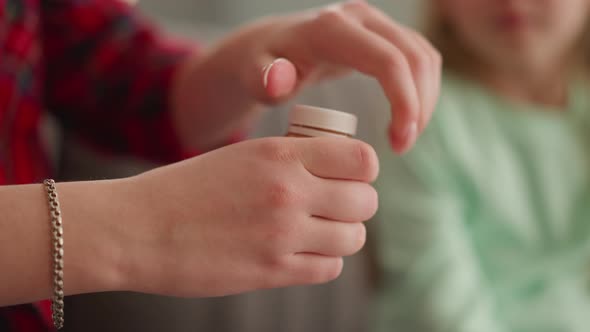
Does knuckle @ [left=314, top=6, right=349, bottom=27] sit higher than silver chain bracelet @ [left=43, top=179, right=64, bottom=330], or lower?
higher

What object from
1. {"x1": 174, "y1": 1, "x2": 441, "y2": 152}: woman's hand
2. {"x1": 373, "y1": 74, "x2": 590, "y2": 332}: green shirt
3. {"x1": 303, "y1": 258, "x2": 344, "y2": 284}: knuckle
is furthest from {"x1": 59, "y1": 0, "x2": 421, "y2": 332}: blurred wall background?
{"x1": 303, "y1": 258, "x2": 344, "y2": 284}: knuckle

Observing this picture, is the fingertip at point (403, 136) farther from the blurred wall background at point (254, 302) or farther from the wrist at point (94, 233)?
the blurred wall background at point (254, 302)

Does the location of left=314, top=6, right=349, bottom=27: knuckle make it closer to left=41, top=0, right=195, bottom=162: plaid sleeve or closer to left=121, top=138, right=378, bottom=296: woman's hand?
left=121, top=138, right=378, bottom=296: woman's hand

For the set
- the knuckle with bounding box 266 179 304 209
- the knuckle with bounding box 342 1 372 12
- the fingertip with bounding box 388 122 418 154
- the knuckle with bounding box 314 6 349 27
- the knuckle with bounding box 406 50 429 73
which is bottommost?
the knuckle with bounding box 266 179 304 209

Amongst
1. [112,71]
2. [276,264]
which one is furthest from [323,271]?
[112,71]

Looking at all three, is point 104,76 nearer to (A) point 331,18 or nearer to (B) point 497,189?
(A) point 331,18

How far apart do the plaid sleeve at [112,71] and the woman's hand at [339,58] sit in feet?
0.41

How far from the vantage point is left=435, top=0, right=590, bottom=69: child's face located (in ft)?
2.64

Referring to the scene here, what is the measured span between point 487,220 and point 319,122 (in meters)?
0.52

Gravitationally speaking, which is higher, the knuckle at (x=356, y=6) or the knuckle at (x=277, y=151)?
the knuckle at (x=356, y=6)

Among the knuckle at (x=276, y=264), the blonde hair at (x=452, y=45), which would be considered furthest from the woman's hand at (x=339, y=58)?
Answer: the blonde hair at (x=452, y=45)

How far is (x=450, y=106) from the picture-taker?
88 cm

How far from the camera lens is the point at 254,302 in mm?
885

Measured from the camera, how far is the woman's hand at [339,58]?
1.41ft
